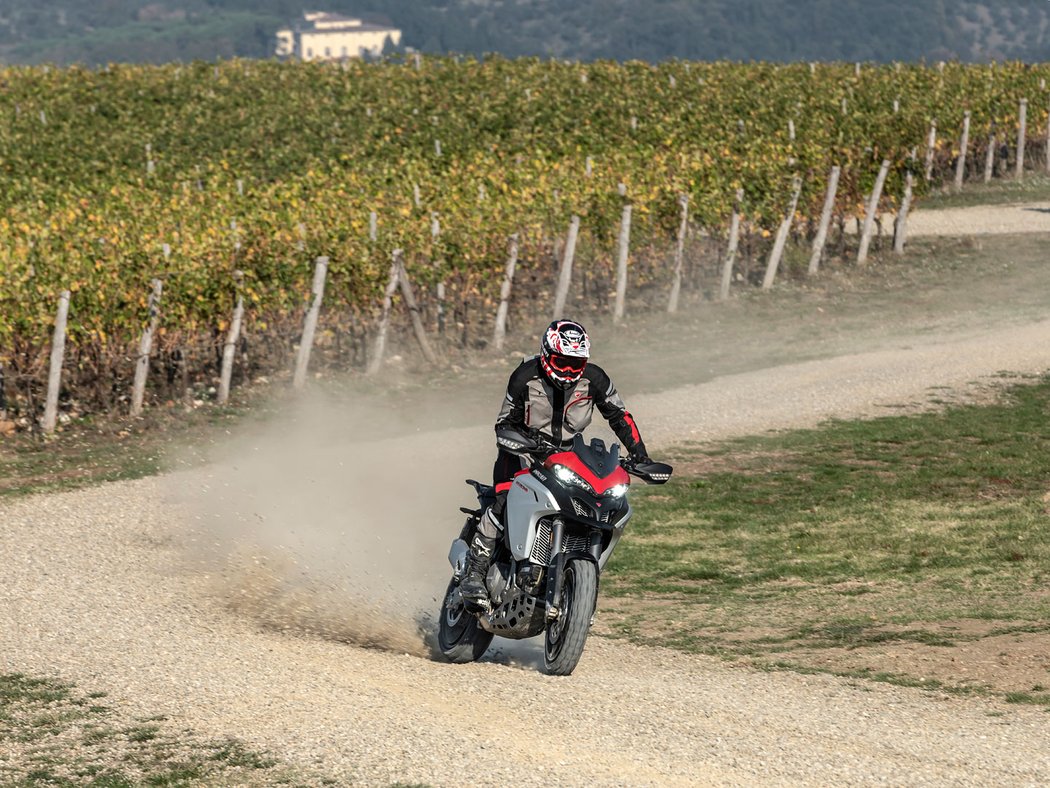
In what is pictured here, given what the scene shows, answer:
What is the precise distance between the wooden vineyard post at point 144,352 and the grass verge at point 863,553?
762cm

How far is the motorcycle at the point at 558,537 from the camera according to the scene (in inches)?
419

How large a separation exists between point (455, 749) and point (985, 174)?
131 ft

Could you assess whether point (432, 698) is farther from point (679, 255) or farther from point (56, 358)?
point (679, 255)

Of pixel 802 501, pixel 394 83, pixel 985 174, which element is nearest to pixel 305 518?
pixel 802 501

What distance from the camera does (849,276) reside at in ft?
110

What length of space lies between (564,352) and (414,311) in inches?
608

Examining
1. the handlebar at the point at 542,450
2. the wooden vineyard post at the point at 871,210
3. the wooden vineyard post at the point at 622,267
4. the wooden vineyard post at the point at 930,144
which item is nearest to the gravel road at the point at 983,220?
the wooden vineyard post at the point at 930,144

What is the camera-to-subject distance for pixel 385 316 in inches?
1008

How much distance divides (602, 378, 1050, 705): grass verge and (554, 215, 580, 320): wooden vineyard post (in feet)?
28.4

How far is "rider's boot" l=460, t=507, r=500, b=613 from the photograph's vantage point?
11453mm

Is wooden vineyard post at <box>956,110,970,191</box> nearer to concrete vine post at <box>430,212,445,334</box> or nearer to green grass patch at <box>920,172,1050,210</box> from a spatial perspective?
green grass patch at <box>920,172,1050,210</box>

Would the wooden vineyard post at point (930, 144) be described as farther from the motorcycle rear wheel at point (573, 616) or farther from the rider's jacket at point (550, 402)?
the motorcycle rear wheel at point (573, 616)

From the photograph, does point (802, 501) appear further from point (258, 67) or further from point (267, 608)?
point (258, 67)

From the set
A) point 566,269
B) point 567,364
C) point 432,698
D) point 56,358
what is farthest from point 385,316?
point 432,698
